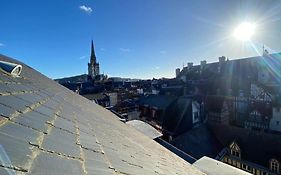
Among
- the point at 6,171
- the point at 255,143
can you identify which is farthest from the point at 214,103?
the point at 6,171

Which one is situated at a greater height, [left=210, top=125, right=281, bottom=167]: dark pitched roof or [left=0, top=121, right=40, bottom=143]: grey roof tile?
[left=0, top=121, right=40, bottom=143]: grey roof tile

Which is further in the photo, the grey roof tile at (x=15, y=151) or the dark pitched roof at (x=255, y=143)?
the dark pitched roof at (x=255, y=143)

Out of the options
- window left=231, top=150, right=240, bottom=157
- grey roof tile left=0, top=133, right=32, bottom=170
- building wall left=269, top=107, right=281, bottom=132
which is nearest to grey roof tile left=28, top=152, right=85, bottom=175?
grey roof tile left=0, top=133, right=32, bottom=170

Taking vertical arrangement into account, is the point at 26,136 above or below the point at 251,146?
above

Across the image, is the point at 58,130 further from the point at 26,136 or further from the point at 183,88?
the point at 183,88

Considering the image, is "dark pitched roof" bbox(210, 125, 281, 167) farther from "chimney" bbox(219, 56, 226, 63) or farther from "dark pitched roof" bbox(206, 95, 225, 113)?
"chimney" bbox(219, 56, 226, 63)

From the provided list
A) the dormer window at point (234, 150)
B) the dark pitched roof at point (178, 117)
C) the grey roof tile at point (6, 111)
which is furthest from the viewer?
the dark pitched roof at point (178, 117)

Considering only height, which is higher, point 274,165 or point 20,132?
point 20,132

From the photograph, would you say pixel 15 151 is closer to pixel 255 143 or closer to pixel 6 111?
pixel 6 111

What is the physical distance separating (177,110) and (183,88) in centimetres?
1565

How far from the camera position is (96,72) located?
105 m

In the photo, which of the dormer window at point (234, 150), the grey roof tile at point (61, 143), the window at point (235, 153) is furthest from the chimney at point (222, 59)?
the grey roof tile at point (61, 143)

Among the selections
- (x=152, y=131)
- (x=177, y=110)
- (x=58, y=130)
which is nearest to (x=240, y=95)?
(x=177, y=110)

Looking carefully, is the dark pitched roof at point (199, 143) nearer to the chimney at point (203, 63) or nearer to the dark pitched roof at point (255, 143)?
the dark pitched roof at point (255, 143)
